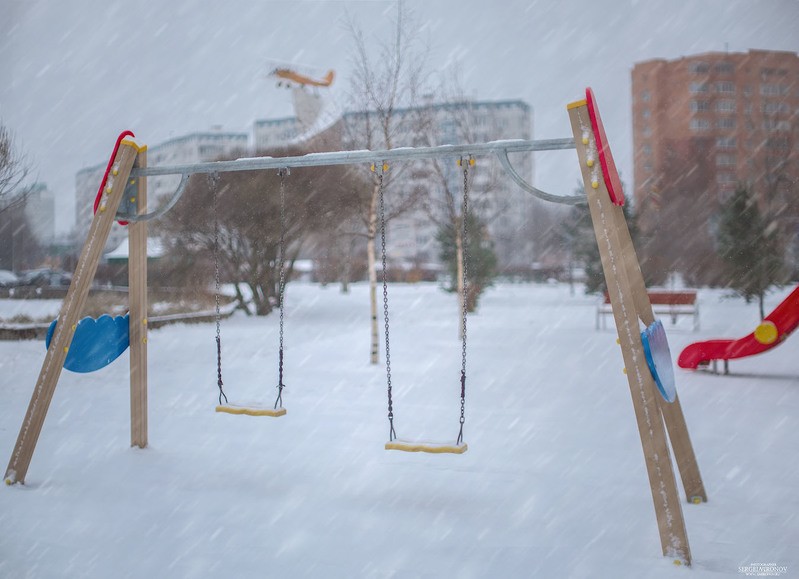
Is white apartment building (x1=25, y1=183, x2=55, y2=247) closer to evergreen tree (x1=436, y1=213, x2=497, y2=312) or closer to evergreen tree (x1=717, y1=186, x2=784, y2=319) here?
evergreen tree (x1=436, y1=213, x2=497, y2=312)

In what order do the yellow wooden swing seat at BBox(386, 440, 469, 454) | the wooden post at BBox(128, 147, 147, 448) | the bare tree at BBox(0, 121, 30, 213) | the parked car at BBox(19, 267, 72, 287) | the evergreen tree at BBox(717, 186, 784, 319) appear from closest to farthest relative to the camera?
the yellow wooden swing seat at BBox(386, 440, 469, 454) → the wooden post at BBox(128, 147, 147, 448) → the bare tree at BBox(0, 121, 30, 213) → the evergreen tree at BBox(717, 186, 784, 319) → the parked car at BBox(19, 267, 72, 287)

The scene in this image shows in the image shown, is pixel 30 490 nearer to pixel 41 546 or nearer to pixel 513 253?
pixel 41 546

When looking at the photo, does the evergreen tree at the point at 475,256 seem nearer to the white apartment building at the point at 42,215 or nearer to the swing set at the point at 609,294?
the white apartment building at the point at 42,215

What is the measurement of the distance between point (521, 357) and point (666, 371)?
757 centimetres

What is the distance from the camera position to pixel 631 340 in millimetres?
3715

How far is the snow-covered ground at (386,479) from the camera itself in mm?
3629

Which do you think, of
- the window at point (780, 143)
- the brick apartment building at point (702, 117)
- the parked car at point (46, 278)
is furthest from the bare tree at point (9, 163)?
the brick apartment building at point (702, 117)

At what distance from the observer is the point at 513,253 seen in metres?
56.8

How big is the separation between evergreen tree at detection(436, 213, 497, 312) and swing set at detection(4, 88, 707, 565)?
14.3 m

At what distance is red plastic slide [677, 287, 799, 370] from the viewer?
8195 mm

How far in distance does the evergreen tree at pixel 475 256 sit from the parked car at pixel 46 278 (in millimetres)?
14384

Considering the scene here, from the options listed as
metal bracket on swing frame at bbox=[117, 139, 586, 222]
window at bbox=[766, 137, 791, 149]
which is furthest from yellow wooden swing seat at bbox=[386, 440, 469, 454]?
window at bbox=[766, 137, 791, 149]

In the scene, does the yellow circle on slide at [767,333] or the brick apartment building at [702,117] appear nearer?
the yellow circle on slide at [767,333]

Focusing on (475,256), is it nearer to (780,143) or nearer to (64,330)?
(780,143)
